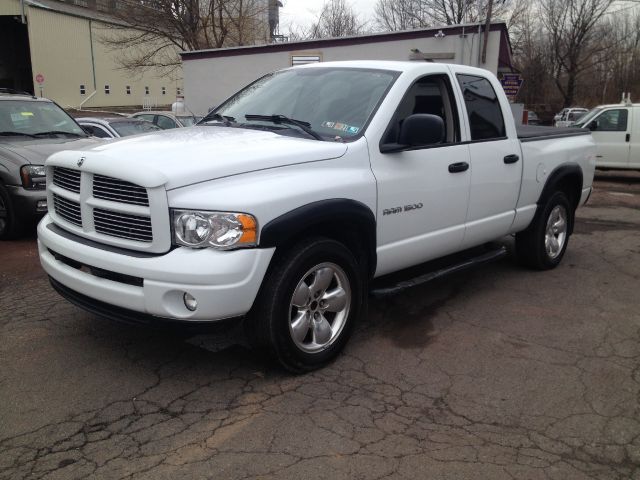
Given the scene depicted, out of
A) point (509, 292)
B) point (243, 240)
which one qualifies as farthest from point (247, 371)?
point (509, 292)

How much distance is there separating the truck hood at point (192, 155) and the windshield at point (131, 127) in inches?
258

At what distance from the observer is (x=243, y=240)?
329 cm

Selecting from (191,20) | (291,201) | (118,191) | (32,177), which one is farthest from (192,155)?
(191,20)

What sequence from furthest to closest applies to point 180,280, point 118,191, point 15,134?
1. point 15,134
2. point 118,191
3. point 180,280

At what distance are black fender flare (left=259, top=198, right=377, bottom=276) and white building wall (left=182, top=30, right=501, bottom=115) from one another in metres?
15.5

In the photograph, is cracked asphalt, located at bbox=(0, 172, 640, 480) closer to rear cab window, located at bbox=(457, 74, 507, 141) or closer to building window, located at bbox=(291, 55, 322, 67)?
rear cab window, located at bbox=(457, 74, 507, 141)

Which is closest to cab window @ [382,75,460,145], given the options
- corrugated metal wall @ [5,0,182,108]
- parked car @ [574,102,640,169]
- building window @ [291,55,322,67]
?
parked car @ [574,102,640,169]

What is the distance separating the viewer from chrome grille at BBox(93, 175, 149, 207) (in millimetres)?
3350

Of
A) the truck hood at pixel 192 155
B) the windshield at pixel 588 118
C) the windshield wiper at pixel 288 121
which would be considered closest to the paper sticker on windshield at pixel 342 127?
the windshield wiper at pixel 288 121

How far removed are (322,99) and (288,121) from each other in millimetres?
338

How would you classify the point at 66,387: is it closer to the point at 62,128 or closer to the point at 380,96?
the point at 380,96

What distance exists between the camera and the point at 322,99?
453cm

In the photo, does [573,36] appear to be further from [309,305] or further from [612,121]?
[309,305]

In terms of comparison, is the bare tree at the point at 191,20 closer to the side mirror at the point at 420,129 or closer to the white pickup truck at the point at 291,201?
the white pickup truck at the point at 291,201
